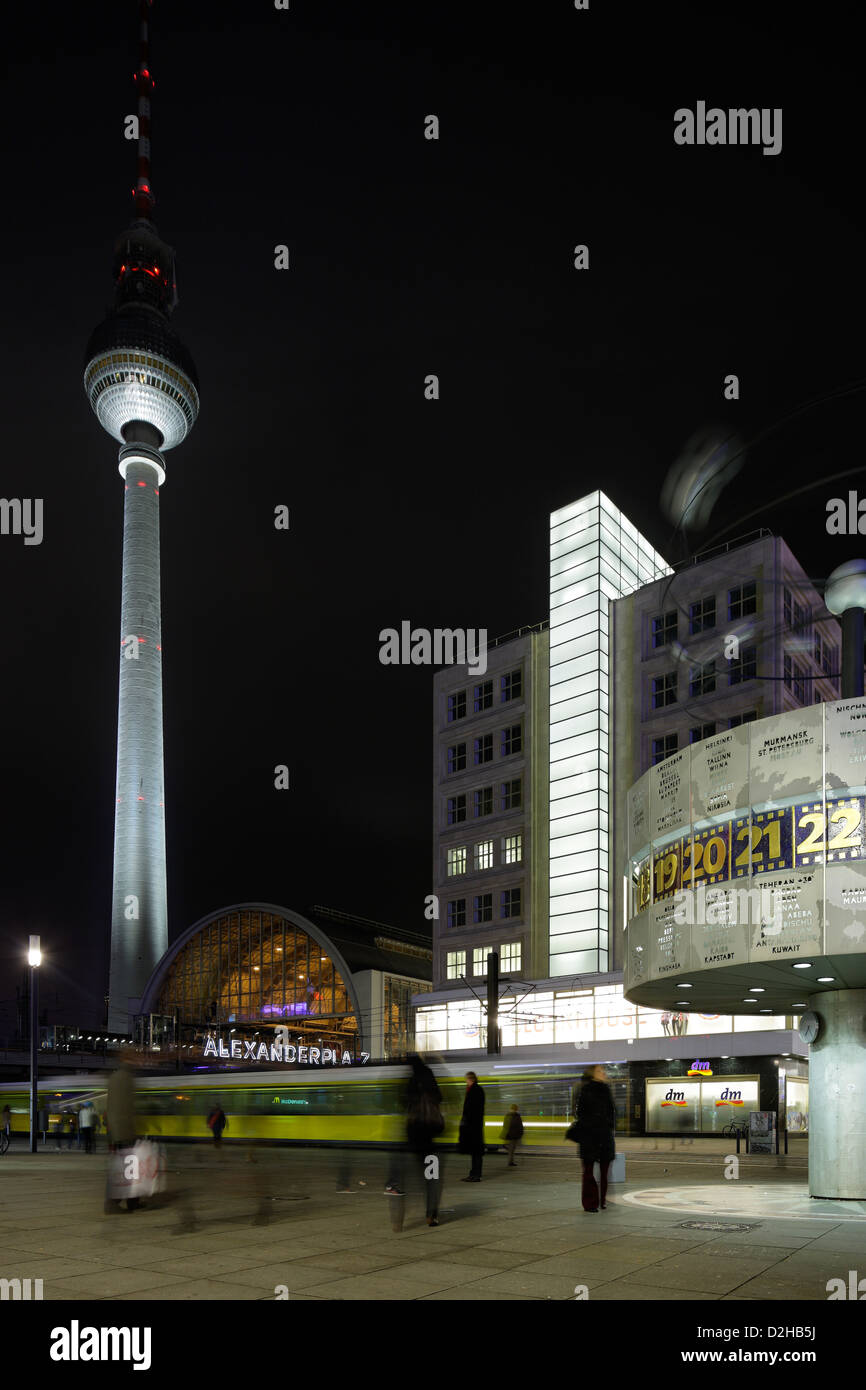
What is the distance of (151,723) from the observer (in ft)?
366

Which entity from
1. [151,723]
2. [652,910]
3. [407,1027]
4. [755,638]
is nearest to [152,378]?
[151,723]

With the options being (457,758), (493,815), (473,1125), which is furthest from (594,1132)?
(457,758)

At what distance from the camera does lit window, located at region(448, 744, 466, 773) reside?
238 feet

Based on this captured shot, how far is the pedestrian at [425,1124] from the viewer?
14.2 meters

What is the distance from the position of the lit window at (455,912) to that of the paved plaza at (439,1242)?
153 feet

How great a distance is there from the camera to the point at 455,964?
69250mm

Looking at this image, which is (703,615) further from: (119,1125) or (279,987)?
(119,1125)

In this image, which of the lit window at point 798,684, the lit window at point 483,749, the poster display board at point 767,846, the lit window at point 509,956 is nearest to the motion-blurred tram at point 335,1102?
the poster display board at point 767,846

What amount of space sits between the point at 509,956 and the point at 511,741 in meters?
12.6
